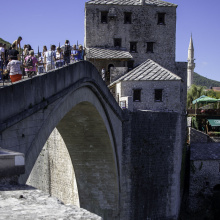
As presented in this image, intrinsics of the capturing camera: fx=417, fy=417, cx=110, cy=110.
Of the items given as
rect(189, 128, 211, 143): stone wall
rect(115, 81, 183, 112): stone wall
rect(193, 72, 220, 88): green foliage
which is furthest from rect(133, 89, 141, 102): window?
rect(193, 72, 220, 88): green foliage

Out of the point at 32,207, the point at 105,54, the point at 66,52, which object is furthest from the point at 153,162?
the point at 32,207

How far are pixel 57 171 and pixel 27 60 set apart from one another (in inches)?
439

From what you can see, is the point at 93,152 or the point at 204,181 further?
the point at 204,181

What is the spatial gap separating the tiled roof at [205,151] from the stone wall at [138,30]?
7.32 meters

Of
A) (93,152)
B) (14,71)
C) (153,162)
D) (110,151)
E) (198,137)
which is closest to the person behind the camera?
(14,71)

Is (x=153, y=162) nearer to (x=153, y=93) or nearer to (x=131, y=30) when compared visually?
(x=153, y=93)

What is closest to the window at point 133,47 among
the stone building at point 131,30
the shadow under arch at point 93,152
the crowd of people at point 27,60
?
the stone building at point 131,30

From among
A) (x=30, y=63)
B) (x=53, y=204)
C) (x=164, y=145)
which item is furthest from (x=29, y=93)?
(x=164, y=145)

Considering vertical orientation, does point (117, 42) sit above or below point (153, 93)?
above

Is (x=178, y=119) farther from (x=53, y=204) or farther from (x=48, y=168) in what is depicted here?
(x=53, y=204)

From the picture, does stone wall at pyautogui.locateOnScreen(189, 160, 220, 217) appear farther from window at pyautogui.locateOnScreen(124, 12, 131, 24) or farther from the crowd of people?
the crowd of people

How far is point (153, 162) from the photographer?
2150cm

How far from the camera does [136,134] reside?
20906mm

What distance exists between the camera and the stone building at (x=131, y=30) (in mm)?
25250
